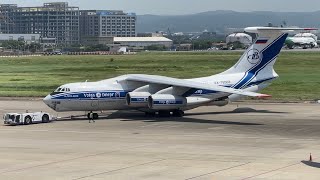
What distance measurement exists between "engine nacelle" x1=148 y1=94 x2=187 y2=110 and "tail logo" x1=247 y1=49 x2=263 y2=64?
7.66 meters

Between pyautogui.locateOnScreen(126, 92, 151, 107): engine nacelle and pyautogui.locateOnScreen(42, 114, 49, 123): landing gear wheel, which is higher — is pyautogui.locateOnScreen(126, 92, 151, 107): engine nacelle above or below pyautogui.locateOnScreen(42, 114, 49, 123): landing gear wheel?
above

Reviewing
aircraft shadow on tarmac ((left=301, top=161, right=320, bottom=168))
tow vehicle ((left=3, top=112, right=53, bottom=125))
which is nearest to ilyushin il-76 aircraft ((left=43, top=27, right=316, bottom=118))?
tow vehicle ((left=3, top=112, right=53, bottom=125))

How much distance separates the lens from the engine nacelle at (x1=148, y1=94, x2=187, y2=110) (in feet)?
181

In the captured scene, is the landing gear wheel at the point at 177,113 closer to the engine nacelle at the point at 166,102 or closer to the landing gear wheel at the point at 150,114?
the engine nacelle at the point at 166,102

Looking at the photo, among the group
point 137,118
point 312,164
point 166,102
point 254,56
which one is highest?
point 254,56

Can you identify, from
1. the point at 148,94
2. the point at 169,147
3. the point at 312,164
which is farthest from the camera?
the point at 148,94

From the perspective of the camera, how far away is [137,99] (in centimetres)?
5562

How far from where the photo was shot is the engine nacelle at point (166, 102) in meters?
55.2

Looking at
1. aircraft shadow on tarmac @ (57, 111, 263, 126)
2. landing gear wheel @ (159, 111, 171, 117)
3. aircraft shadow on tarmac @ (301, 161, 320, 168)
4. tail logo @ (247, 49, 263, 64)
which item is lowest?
aircraft shadow on tarmac @ (57, 111, 263, 126)

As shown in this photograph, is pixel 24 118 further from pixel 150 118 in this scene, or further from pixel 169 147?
pixel 169 147

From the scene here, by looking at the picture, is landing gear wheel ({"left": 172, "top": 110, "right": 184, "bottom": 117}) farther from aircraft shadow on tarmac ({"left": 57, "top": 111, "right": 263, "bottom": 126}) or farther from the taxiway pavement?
aircraft shadow on tarmac ({"left": 57, "top": 111, "right": 263, "bottom": 126})

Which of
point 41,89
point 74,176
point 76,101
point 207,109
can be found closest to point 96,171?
point 74,176

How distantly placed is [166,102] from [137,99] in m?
2.21

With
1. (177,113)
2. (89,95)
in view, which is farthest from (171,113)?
(89,95)
